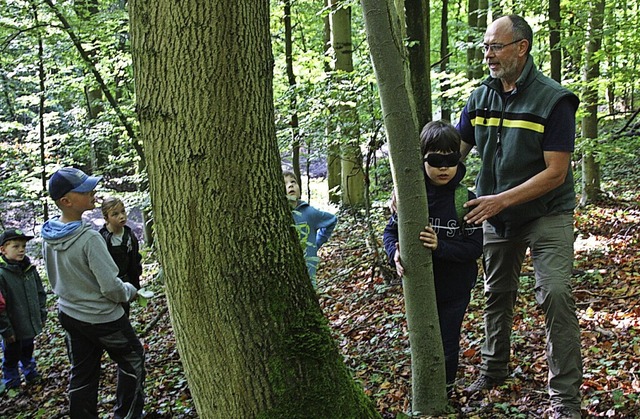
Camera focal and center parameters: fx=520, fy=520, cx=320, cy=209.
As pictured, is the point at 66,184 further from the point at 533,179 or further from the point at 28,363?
the point at 28,363

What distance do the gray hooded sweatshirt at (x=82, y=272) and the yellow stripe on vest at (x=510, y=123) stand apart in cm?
297

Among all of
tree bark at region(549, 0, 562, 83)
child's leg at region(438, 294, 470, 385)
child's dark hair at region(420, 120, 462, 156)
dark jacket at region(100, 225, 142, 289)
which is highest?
tree bark at region(549, 0, 562, 83)

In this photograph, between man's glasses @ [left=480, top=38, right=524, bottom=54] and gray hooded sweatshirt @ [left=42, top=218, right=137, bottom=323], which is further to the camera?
gray hooded sweatshirt @ [left=42, top=218, right=137, bottom=323]

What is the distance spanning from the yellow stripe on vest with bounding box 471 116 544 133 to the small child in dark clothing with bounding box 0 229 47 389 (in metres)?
5.54

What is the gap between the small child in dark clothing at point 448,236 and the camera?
3320mm

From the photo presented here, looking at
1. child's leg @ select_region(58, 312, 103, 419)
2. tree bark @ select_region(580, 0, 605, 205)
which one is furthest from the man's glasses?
tree bark @ select_region(580, 0, 605, 205)

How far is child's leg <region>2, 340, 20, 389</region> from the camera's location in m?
6.36

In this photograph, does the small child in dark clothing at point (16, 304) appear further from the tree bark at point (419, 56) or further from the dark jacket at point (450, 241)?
the dark jacket at point (450, 241)

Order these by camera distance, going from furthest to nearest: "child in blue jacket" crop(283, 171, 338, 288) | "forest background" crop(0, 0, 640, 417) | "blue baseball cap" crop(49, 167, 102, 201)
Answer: "child in blue jacket" crop(283, 171, 338, 288), "forest background" crop(0, 0, 640, 417), "blue baseball cap" crop(49, 167, 102, 201)

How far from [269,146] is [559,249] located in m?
2.04

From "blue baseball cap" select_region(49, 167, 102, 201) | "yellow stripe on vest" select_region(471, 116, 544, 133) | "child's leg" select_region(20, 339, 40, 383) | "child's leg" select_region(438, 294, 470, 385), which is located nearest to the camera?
"yellow stripe on vest" select_region(471, 116, 544, 133)

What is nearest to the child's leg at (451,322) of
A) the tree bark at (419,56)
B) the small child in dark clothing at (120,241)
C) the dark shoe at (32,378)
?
the tree bark at (419,56)

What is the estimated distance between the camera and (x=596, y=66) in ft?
30.0

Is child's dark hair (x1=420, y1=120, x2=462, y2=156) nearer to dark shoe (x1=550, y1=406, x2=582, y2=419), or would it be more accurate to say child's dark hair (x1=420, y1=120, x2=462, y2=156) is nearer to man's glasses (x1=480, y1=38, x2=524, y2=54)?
man's glasses (x1=480, y1=38, x2=524, y2=54)
